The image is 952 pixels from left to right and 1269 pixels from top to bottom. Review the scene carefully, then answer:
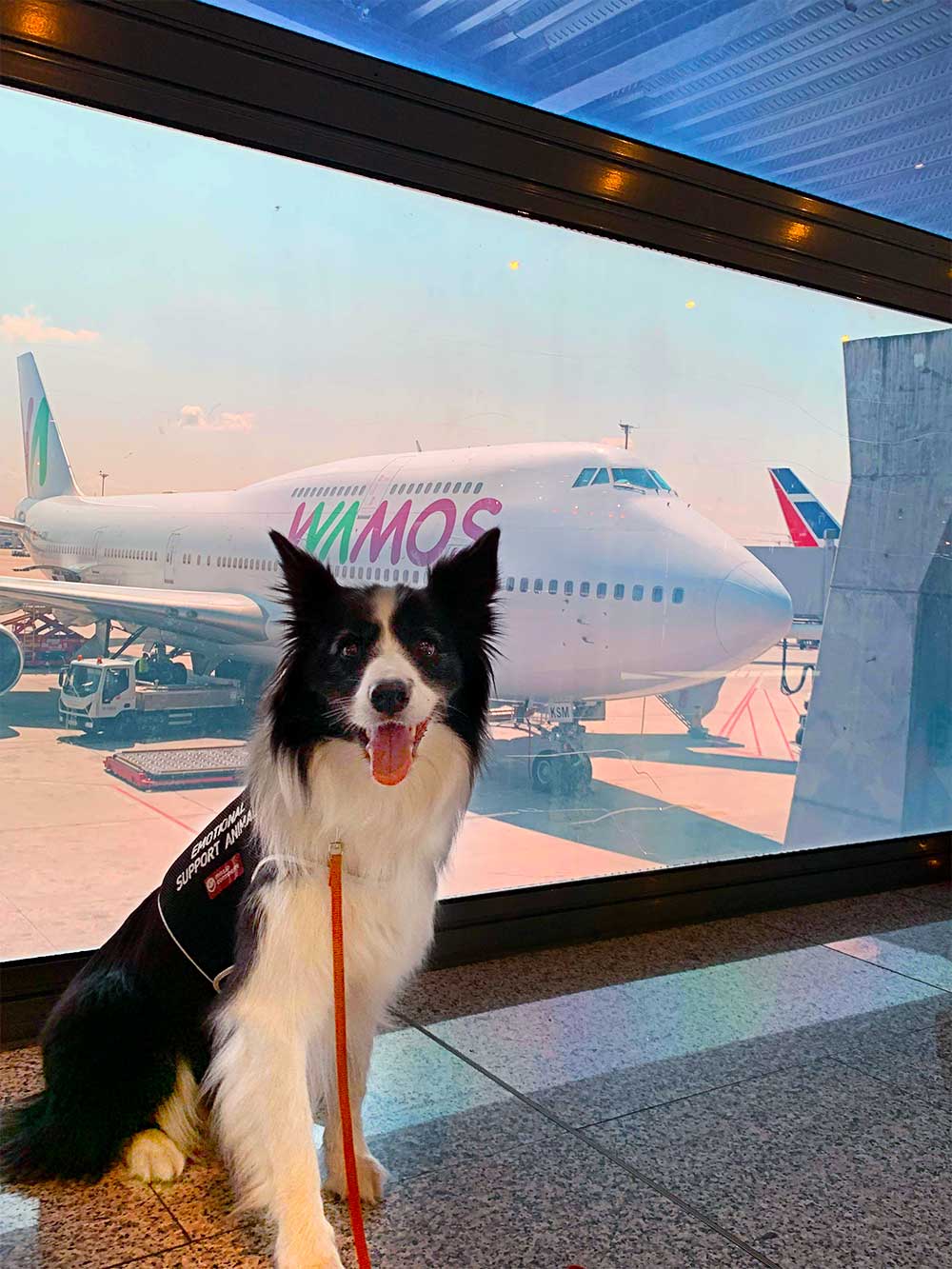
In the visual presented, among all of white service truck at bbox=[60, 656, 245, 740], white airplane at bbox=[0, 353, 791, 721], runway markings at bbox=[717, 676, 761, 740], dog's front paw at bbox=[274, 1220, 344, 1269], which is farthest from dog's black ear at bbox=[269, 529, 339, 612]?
runway markings at bbox=[717, 676, 761, 740]

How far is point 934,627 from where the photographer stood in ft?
14.2

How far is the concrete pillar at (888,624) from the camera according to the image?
4.07 m

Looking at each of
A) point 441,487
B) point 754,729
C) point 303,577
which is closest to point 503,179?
→ point 441,487

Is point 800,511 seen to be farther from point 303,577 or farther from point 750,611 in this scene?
point 303,577

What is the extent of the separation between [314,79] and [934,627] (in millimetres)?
3115

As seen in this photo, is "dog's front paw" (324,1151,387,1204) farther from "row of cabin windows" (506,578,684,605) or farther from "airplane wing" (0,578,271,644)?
"row of cabin windows" (506,578,684,605)

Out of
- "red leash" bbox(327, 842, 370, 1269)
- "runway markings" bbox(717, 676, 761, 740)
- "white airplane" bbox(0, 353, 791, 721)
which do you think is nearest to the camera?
"red leash" bbox(327, 842, 370, 1269)

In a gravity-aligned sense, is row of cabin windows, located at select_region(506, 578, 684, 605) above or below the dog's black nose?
above

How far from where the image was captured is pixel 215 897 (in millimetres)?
1820

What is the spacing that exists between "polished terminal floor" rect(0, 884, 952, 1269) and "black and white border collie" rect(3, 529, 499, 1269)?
123mm

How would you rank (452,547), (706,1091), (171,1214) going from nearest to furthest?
(171,1214) → (706,1091) → (452,547)

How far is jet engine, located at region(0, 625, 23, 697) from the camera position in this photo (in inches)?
98.9

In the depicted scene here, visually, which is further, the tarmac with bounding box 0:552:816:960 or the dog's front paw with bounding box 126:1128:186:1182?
the tarmac with bounding box 0:552:816:960

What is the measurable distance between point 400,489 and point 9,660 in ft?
3.60
